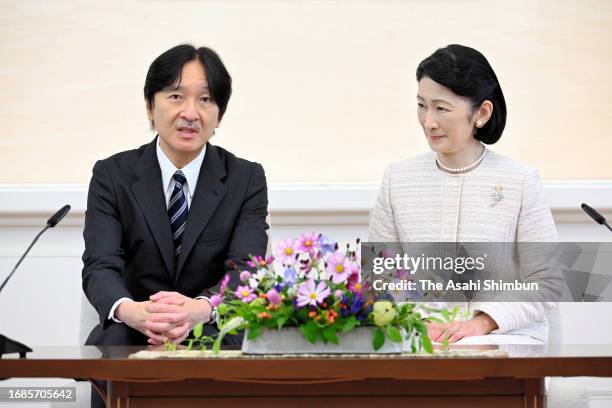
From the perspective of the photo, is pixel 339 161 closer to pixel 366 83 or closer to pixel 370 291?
pixel 366 83

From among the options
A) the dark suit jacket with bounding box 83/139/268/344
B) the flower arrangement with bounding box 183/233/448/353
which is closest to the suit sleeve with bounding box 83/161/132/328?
the dark suit jacket with bounding box 83/139/268/344

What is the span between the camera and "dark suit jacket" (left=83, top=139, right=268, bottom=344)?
9.53 feet

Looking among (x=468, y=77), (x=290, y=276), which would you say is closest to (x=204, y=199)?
(x=468, y=77)

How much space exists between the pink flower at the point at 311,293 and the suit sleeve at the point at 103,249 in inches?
33.6

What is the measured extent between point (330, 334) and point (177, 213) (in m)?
1.09

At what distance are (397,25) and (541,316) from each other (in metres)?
1.47

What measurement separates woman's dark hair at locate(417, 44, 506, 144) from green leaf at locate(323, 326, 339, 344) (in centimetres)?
121

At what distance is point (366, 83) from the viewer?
3949 mm

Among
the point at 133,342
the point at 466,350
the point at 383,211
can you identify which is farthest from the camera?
the point at 383,211

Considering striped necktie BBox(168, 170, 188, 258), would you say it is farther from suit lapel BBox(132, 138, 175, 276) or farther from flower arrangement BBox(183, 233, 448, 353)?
flower arrangement BBox(183, 233, 448, 353)

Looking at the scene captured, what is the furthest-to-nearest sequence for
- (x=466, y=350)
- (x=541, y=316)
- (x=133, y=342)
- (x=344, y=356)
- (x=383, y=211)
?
(x=383, y=211), (x=541, y=316), (x=133, y=342), (x=466, y=350), (x=344, y=356)

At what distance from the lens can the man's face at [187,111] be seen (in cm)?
300

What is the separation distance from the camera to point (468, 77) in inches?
119

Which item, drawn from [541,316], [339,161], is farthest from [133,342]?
[339,161]
